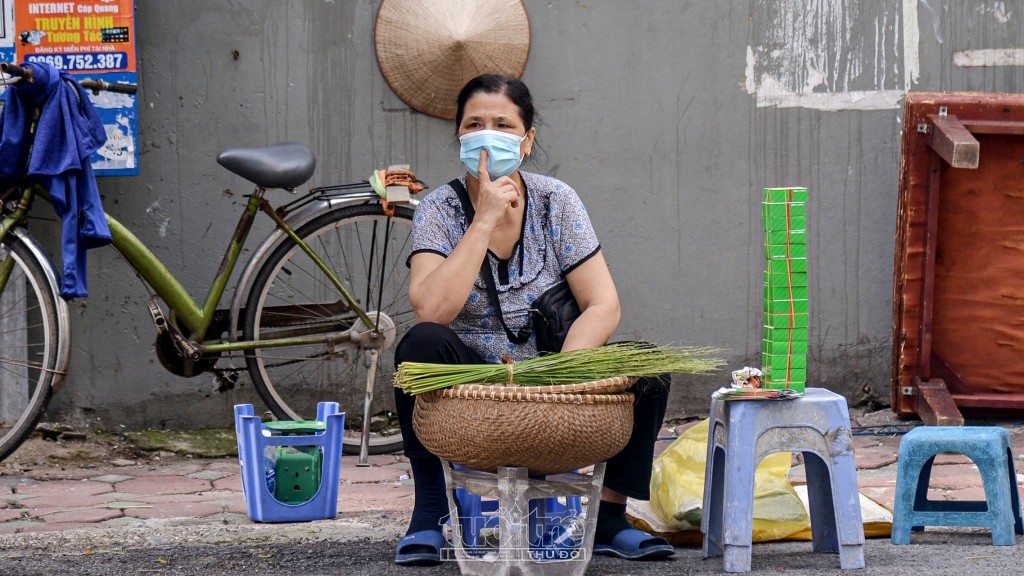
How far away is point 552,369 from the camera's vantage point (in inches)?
Answer: 117

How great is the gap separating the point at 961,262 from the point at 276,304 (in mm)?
2767

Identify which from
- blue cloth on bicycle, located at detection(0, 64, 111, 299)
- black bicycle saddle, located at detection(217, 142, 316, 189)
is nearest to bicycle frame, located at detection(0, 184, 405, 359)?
black bicycle saddle, located at detection(217, 142, 316, 189)

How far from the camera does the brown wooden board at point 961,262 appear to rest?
4.78 meters

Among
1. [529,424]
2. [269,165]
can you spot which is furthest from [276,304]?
[529,424]

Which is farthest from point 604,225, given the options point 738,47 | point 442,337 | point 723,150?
point 442,337

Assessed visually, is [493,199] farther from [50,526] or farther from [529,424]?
[50,526]

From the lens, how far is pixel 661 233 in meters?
5.15

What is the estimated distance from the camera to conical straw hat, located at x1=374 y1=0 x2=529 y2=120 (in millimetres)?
4840

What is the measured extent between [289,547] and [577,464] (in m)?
0.95

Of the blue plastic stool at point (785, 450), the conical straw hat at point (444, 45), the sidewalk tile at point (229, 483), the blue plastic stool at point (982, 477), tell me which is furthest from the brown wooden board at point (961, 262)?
the sidewalk tile at point (229, 483)

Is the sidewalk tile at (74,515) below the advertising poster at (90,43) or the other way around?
below

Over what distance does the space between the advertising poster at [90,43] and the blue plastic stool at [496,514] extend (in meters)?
2.23

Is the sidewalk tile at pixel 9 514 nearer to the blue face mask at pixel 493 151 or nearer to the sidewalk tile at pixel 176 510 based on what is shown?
the sidewalk tile at pixel 176 510

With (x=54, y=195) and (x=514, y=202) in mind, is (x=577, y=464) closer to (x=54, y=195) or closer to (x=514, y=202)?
(x=514, y=202)
